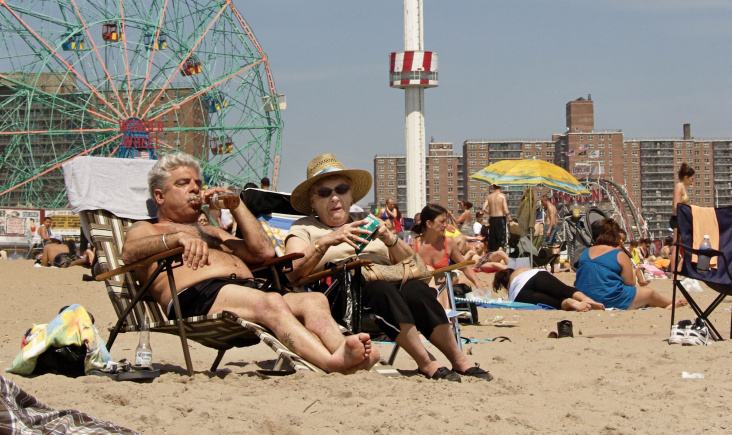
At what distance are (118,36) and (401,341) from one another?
25.8 m

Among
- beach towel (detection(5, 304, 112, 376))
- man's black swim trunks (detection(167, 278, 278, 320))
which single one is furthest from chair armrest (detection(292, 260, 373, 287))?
beach towel (detection(5, 304, 112, 376))

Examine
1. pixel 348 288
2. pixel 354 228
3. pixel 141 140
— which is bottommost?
pixel 348 288

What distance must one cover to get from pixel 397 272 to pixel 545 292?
4.50 metres

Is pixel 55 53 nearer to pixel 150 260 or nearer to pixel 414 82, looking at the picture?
pixel 414 82

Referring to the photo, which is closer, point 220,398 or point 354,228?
point 220,398

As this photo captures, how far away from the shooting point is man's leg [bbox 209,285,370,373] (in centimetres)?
347

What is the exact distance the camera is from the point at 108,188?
15.8 feet

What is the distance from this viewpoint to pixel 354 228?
13.1 feet

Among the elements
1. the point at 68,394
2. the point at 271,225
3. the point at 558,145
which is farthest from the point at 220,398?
the point at 558,145

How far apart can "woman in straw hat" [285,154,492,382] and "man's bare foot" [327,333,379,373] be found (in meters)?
0.37

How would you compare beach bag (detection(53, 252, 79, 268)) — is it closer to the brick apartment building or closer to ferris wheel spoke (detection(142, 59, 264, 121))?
ferris wheel spoke (detection(142, 59, 264, 121))

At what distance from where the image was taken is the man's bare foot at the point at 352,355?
134 inches

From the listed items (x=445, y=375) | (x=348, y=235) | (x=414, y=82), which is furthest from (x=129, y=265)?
(x=414, y=82)

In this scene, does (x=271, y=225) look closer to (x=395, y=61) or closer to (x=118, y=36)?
(x=118, y=36)
